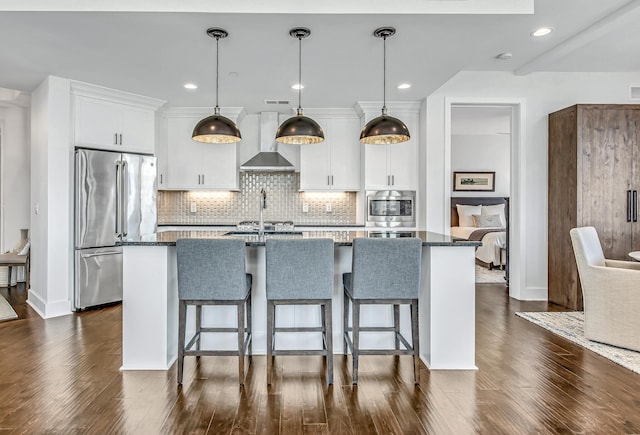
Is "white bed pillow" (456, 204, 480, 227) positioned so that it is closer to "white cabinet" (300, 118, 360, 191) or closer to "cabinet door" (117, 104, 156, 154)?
"white cabinet" (300, 118, 360, 191)

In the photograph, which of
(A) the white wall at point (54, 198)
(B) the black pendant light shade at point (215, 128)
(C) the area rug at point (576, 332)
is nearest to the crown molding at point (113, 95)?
(A) the white wall at point (54, 198)

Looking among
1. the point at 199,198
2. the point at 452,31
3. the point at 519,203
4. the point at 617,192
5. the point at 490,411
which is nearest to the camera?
the point at 490,411

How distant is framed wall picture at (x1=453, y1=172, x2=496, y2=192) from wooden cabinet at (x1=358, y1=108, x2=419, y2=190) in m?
3.95

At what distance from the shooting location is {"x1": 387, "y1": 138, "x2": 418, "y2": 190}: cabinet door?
5.16 meters

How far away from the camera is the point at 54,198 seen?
409 cm

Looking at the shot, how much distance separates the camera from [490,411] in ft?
7.03

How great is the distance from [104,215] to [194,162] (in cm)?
146

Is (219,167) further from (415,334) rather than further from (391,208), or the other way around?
(415,334)

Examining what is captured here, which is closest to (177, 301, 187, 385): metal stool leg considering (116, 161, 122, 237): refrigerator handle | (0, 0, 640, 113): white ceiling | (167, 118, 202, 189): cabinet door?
(0, 0, 640, 113): white ceiling

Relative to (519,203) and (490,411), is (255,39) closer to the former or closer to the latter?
(490,411)

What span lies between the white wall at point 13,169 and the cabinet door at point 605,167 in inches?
301

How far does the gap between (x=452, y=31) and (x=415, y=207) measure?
2.58 m

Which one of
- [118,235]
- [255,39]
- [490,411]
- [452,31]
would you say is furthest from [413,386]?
[118,235]

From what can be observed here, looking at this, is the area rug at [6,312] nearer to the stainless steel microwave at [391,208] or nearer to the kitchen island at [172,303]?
the kitchen island at [172,303]
